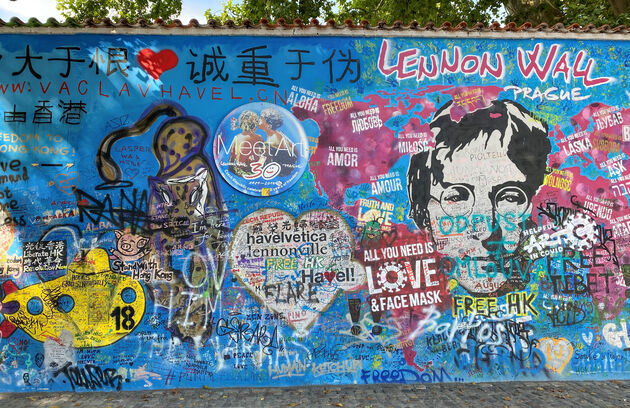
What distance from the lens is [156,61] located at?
6.05 meters

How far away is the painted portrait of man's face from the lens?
608 cm

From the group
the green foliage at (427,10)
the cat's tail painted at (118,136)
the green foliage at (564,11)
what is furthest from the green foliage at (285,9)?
the cat's tail painted at (118,136)

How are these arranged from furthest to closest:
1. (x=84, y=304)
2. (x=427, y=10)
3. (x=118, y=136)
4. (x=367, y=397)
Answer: (x=427, y=10), (x=118, y=136), (x=84, y=304), (x=367, y=397)

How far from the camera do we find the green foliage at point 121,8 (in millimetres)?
17156

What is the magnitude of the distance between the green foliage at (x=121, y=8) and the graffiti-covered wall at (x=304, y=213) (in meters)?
12.6

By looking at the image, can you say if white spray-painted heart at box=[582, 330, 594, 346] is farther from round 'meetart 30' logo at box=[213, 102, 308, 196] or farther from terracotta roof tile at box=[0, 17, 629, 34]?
round 'meetart 30' logo at box=[213, 102, 308, 196]

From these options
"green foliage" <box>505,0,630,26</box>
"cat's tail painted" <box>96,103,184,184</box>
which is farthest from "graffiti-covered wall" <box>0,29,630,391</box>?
"green foliage" <box>505,0,630,26</box>

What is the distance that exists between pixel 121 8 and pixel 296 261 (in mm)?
15863

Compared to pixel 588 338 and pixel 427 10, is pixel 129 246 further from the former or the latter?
pixel 427 10

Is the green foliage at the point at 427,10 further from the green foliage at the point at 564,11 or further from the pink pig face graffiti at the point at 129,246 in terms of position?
the pink pig face graffiti at the point at 129,246

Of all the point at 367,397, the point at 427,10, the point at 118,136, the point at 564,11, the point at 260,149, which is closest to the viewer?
the point at 367,397

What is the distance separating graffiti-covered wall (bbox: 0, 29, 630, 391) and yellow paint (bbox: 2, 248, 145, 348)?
0.03 m

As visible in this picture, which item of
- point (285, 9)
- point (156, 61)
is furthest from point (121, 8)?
point (156, 61)

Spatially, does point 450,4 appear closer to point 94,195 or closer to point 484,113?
point 484,113
